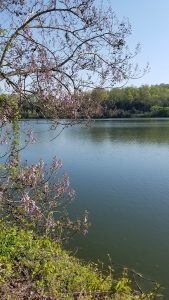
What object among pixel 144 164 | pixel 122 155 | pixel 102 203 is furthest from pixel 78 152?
pixel 102 203

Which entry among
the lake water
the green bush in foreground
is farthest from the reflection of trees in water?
the green bush in foreground

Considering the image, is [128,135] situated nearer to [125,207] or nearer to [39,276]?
[125,207]

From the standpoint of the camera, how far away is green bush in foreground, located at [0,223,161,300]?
6.25m

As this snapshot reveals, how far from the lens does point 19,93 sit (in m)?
7.02

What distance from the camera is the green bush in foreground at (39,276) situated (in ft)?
20.5

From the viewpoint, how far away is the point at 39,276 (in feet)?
22.6

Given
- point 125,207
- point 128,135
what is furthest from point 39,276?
point 128,135

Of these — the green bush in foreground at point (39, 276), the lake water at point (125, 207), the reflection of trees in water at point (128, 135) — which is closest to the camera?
the green bush in foreground at point (39, 276)

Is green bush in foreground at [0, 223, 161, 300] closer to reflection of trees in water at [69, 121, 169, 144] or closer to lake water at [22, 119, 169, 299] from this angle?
lake water at [22, 119, 169, 299]

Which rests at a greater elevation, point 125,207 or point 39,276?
point 39,276

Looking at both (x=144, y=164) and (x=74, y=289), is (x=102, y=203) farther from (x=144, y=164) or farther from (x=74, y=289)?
(x=144, y=164)

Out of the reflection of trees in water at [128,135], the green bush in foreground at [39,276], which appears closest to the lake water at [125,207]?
the green bush in foreground at [39,276]

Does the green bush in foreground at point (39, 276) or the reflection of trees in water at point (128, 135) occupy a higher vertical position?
A: the green bush in foreground at point (39, 276)

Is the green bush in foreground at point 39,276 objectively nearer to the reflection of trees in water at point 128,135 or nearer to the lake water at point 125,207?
the lake water at point 125,207
